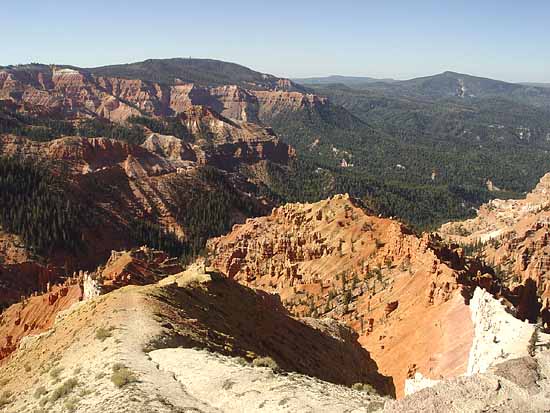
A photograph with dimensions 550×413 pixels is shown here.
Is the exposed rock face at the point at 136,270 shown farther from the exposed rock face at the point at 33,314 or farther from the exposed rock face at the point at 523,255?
the exposed rock face at the point at 523,255

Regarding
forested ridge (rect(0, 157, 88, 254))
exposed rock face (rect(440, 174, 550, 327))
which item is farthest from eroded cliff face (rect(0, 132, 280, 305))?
exposed rock face (rect(440, 174, 550, 327))

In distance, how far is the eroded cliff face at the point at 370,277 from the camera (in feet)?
159

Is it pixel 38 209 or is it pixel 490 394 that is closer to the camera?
pixel 490 394

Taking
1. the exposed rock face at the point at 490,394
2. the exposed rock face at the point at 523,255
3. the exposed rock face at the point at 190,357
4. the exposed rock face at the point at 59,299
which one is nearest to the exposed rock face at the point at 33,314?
the exposed rock face at the point at 59,299

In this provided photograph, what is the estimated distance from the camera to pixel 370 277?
66562 millimetres

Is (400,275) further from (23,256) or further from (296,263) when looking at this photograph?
(23,256)

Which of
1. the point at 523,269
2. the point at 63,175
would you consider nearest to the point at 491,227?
the point at 523,269

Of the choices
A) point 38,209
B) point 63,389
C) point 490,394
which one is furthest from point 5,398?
point 38,209

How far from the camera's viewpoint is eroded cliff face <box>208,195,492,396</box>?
159 feet

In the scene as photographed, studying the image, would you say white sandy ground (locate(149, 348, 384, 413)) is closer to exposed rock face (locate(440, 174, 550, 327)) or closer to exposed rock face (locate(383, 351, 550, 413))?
exposed rock face (locate(383, 351, 550, 413))

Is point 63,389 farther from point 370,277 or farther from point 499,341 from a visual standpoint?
point 370,277

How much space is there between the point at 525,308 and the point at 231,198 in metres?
111

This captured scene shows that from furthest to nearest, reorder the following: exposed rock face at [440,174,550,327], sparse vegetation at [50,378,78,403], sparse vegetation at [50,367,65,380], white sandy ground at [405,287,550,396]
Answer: exposed rock face at [440,174,550,327] → sparse vegetation at [50,367,65,380] → sparse vegetation at [50,378,78,403] → white sandy ground at [405,287,550,396]

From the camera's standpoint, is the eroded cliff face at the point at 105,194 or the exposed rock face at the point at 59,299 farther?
the eroded cliff face at the point at 105,194
